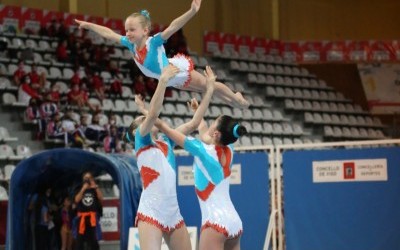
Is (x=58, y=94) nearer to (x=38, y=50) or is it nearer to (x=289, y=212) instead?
(x=38, y=50)

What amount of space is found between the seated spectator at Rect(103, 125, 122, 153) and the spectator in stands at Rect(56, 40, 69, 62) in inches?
118

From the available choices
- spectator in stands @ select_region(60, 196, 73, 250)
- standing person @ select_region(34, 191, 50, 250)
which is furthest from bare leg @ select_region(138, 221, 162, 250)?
spectator in stands @ select_region(60, 196, 73, 250)

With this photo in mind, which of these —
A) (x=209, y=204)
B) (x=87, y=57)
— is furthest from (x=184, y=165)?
(x=87, y=57)

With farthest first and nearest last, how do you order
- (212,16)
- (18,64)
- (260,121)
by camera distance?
1. (212,16)
2. (260,121)
3. (18,64)

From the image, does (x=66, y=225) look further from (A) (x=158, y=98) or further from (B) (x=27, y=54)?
(A) (x=158, y=98)

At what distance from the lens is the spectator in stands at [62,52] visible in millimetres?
18656

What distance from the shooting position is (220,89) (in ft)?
24.4

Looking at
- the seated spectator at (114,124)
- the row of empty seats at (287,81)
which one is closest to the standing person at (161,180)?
the seated spectator at (114,124)

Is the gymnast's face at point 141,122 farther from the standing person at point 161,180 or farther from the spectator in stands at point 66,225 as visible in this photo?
the spectator in stands at point 66,225

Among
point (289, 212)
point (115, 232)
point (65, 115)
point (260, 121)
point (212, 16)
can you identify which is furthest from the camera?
point (212, 16)

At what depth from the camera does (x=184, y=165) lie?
40.4 ft

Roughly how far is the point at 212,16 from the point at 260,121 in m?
4.63

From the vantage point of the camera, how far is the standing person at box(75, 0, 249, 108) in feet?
22.7

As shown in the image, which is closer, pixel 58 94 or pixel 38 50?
pixel 58 94
